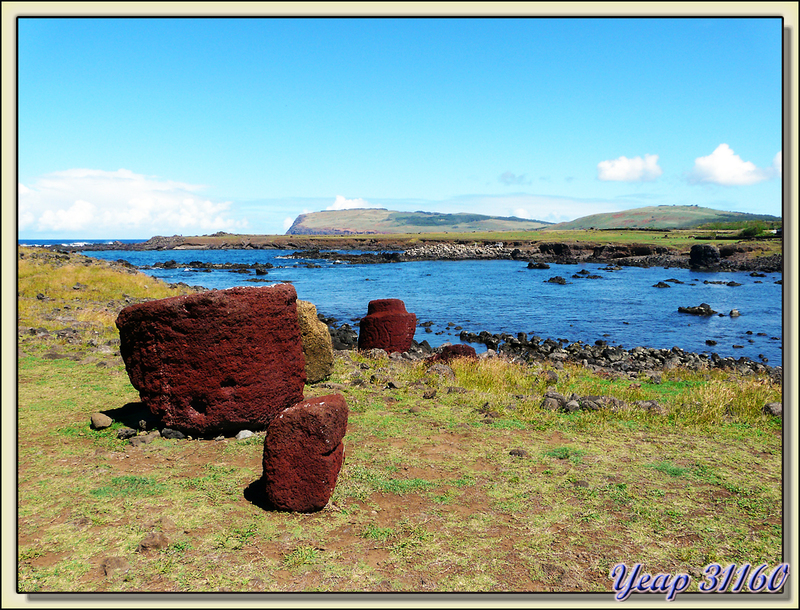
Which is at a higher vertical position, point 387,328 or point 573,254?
point 573,254

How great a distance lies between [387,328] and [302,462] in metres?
12.3

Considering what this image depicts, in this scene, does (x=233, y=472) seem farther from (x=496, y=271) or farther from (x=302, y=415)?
(x=496, y=271)

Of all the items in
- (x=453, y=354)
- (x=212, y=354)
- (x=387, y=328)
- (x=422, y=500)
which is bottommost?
(x=422, y=500)

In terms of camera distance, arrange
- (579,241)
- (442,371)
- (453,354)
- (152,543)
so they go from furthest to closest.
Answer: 1. (579,241)
2. (453,354)
3. (442,371)
4. (152,543)

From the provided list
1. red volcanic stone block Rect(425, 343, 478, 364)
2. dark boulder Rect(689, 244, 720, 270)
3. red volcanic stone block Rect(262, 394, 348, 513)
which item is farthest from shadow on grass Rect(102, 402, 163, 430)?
dark boulder Rect(689, 244, 720, 270)

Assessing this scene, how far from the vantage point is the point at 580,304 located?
143ft

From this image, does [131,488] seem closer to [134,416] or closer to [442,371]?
[134,416]

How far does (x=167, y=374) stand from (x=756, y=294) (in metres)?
54.2

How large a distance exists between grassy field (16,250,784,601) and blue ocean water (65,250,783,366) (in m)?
18.2

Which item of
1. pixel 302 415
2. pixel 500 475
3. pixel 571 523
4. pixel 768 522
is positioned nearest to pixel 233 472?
pixel 302 415

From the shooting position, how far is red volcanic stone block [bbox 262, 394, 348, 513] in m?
6.30

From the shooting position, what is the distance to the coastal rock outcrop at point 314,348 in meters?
12.6

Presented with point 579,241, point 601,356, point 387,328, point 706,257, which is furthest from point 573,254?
point 387,328

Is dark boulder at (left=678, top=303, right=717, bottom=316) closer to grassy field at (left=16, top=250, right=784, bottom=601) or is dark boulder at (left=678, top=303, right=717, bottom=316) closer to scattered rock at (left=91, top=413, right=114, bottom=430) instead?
grassy field at (left=16, top=250, right=784, bottom=601)
